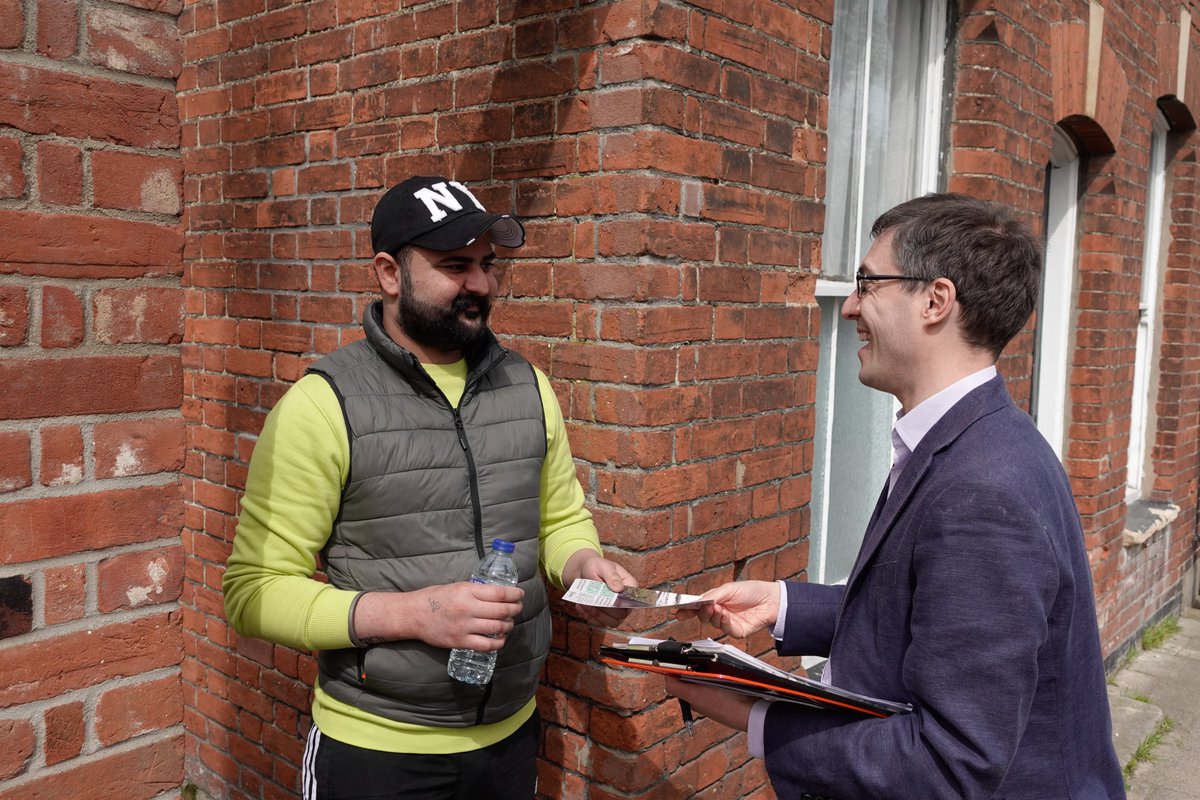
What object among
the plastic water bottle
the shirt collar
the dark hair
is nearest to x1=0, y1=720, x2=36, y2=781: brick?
the plastic water bottle

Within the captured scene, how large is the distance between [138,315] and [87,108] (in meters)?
0.30

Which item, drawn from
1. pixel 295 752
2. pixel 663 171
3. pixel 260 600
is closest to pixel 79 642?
pixel 260 600

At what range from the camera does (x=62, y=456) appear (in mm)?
1412

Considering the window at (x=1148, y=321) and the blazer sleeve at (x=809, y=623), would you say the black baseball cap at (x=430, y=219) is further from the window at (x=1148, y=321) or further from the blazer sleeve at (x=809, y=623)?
the window at (x=1148, y=321)

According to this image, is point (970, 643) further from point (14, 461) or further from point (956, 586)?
→ point (14, 461)

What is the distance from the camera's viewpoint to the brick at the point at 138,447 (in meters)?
1.46

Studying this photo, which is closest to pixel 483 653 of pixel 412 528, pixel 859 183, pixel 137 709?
pixel 412 528

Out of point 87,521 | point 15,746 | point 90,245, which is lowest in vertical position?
point 15,746

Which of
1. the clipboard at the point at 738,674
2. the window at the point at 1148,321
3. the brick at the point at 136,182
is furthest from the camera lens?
the window at the point at 1148,321

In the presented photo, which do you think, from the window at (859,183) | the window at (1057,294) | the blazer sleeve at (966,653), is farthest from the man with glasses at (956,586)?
the window at (1057,294)

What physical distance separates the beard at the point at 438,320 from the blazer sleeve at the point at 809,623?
99cm

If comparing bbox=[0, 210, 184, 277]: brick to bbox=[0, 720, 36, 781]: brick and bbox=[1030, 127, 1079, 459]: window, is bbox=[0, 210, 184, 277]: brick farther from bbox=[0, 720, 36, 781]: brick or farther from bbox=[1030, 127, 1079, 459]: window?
bbox=[1030, 127, 1079, 459]: window

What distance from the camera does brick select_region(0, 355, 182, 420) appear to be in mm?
1359

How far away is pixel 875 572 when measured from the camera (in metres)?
1.82
